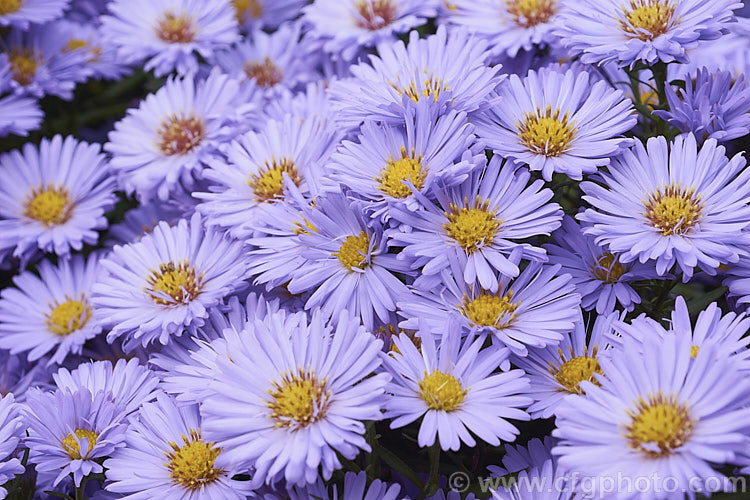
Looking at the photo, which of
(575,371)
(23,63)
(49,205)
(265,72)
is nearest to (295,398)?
(575,371)

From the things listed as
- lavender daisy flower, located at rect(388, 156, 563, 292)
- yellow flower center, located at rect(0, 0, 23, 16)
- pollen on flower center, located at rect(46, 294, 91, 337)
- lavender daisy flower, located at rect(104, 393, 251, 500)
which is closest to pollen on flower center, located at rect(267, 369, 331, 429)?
lavender daisy flower, located at rect(104, 393, 251, 500)

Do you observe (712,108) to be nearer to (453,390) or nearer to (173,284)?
(453,390)

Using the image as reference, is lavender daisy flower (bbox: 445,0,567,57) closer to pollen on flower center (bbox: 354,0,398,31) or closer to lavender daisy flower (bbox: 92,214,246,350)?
pollen on flower center (bbox: 354,0,398,31)

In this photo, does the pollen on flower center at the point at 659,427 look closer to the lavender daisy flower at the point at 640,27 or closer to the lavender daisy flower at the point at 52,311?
the lavender daisy flower at the point at 640,27

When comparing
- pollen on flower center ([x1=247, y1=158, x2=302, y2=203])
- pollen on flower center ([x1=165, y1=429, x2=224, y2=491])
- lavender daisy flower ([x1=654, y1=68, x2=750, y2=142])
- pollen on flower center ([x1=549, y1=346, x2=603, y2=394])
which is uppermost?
lavender daisy flower ([x1=654, y1=68, x2=750, y2=142])

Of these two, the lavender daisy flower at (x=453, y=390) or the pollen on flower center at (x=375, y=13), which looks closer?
the lavender daisy flower at (x=453, y=390)
